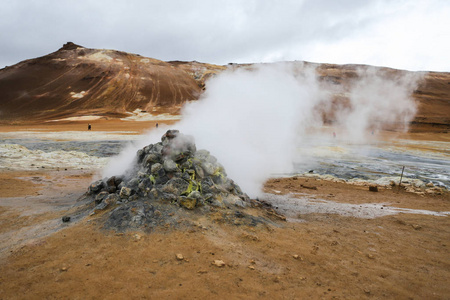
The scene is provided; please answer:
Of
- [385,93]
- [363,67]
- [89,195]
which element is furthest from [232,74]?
[363,67]

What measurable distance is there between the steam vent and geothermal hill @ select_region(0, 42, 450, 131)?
3900cm

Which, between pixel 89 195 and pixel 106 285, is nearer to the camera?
pixel 106 285

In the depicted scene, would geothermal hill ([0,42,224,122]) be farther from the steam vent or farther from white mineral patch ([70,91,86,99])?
the steam vent

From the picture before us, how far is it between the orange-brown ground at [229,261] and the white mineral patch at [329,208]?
77cm

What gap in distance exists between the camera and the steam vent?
4973mm

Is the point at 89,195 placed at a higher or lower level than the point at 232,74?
lower

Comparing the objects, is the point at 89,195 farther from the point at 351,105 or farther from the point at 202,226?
the point at 351,105

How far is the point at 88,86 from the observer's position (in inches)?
1961

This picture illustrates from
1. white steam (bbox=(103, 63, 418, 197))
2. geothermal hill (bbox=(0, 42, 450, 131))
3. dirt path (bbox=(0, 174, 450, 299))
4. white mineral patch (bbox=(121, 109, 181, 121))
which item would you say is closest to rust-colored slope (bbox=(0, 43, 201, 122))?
geothermal hill (bbox=(0, 42, 450, 131))

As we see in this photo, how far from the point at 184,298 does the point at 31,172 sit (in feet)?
34.2

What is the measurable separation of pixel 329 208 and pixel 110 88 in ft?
168

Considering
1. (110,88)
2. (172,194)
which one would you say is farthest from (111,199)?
(110,88)

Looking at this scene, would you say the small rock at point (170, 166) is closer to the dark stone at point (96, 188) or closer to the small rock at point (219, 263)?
the dark stone at point (96, 188)

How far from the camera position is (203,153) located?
22.1ft
